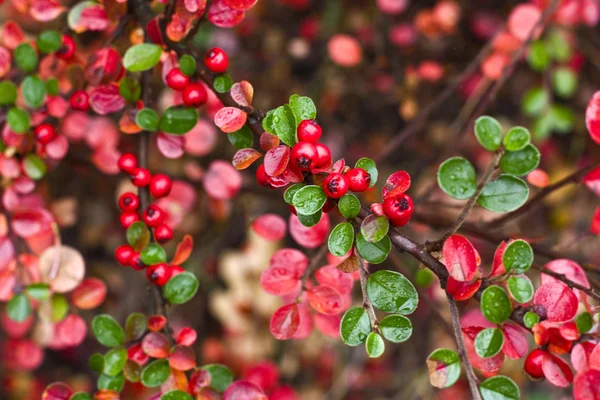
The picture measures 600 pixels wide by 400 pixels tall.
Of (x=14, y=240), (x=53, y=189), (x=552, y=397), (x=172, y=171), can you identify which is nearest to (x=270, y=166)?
(x=14, y=240)

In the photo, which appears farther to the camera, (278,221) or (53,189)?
(53,189)

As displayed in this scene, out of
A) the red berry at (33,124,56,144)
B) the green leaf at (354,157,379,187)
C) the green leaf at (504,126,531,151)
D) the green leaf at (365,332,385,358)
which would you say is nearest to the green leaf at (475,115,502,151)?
the green leaf at (504,126,531,151)

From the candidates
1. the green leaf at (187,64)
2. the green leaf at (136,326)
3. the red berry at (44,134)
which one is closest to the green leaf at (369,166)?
the green leaf at (187,64)

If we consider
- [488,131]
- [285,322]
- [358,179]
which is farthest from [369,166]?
[285,322]

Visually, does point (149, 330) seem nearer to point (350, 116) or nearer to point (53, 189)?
point (53, 189)

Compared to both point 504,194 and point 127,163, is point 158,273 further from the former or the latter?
point 504,194

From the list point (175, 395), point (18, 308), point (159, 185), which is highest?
point (159, 185)

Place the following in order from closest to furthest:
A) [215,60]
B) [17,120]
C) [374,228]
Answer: [374,228] < [215,60] < [17,120]
